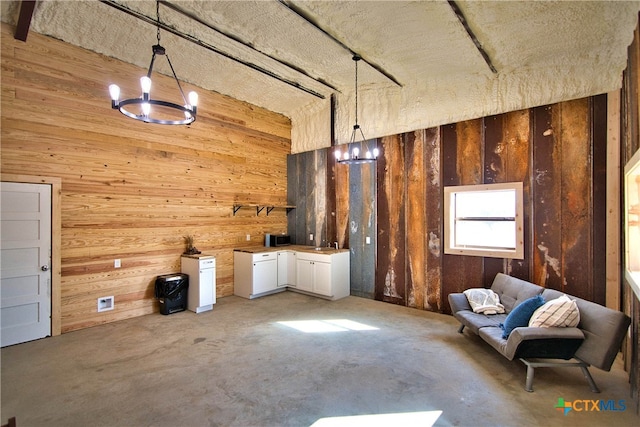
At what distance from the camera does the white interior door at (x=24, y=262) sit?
3.60 metres

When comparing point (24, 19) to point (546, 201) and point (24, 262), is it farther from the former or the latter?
point (546, 201)

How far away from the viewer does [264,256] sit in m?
5.78

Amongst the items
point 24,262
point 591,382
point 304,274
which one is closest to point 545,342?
point 591,382

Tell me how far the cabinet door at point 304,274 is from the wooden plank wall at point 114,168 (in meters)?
1.25

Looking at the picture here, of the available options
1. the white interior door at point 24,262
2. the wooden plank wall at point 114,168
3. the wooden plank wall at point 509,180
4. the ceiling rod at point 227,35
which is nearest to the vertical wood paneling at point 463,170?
the wooden plank wall at point 509,180

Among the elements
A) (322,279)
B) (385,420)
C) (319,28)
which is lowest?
(385,420)

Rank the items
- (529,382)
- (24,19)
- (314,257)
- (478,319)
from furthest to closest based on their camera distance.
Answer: (314,257)
(478,319)
(24,19)
(529,382)

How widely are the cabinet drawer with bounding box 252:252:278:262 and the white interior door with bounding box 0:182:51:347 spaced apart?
2.80m

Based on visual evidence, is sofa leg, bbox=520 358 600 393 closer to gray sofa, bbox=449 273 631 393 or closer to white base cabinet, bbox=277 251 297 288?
gray sofa, bbox=449 273 631 393

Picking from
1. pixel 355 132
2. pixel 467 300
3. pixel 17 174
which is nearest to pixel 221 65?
pixel 355 132

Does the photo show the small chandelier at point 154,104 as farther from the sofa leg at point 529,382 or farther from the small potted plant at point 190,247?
the sofa leg at point 529,382

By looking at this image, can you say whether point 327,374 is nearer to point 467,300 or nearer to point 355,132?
point 467,300

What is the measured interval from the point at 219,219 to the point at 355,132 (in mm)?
3008

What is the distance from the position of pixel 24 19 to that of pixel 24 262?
8.96 feet
